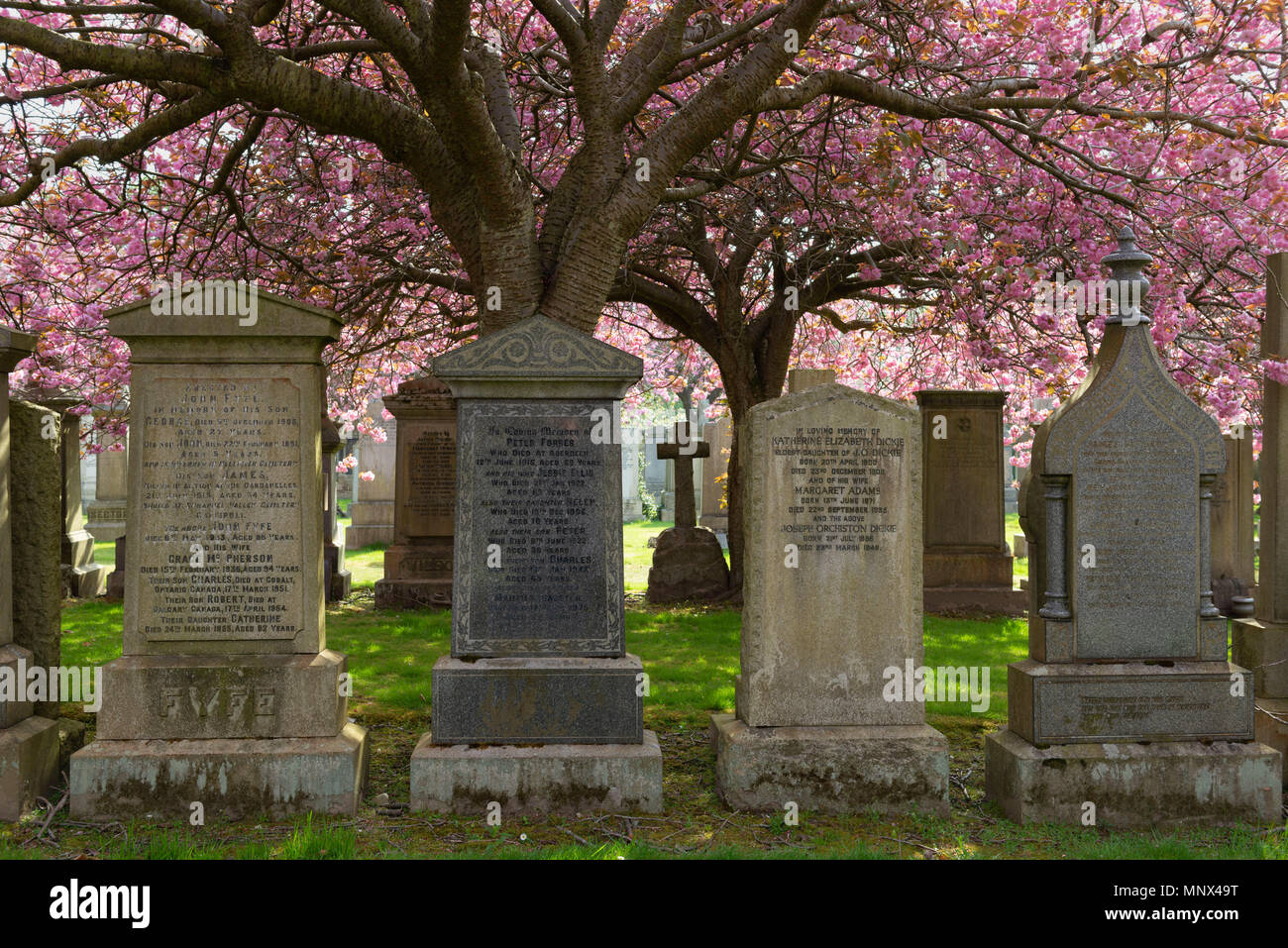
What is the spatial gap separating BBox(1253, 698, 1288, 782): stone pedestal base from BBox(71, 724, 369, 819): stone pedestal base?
497 centimetres

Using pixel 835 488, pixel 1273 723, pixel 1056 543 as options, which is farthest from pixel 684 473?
pixel 1273 723

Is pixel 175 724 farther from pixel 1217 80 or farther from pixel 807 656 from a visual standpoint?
pixel 1217 80

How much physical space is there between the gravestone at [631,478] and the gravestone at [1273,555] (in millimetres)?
24138

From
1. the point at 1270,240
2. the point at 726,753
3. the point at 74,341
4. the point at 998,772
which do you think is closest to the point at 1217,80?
the point at 1270,240

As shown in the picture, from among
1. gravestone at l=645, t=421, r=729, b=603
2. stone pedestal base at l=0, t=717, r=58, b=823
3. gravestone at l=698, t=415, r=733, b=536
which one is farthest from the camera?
gravestone at l=698, t=415, r=733, b=536

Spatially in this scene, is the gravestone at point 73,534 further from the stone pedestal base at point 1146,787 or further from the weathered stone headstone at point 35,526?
the stone pedestal base at point 1146,787

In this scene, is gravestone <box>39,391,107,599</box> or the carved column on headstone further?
gravestone <box>39,391,107,599</box>

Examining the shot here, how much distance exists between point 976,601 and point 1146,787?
680 centimetres

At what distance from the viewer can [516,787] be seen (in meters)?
5.02

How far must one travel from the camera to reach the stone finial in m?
5.25

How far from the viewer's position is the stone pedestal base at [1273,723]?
5281 millimetres

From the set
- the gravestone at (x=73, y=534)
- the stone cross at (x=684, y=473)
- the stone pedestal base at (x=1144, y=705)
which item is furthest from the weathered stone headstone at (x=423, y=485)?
the stone pedestal base at (x=1144, y=705)

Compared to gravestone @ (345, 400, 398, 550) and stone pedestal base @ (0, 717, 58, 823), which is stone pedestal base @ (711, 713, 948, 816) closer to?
stone pedestal base @ (0, 717, 58, 823)

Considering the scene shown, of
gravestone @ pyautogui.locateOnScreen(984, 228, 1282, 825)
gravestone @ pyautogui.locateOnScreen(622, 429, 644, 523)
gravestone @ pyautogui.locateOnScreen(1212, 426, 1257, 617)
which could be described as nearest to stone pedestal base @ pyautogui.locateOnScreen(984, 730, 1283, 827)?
gravestone @ pyautogui.locateOnScreen(984, 228, 1282, 825)
